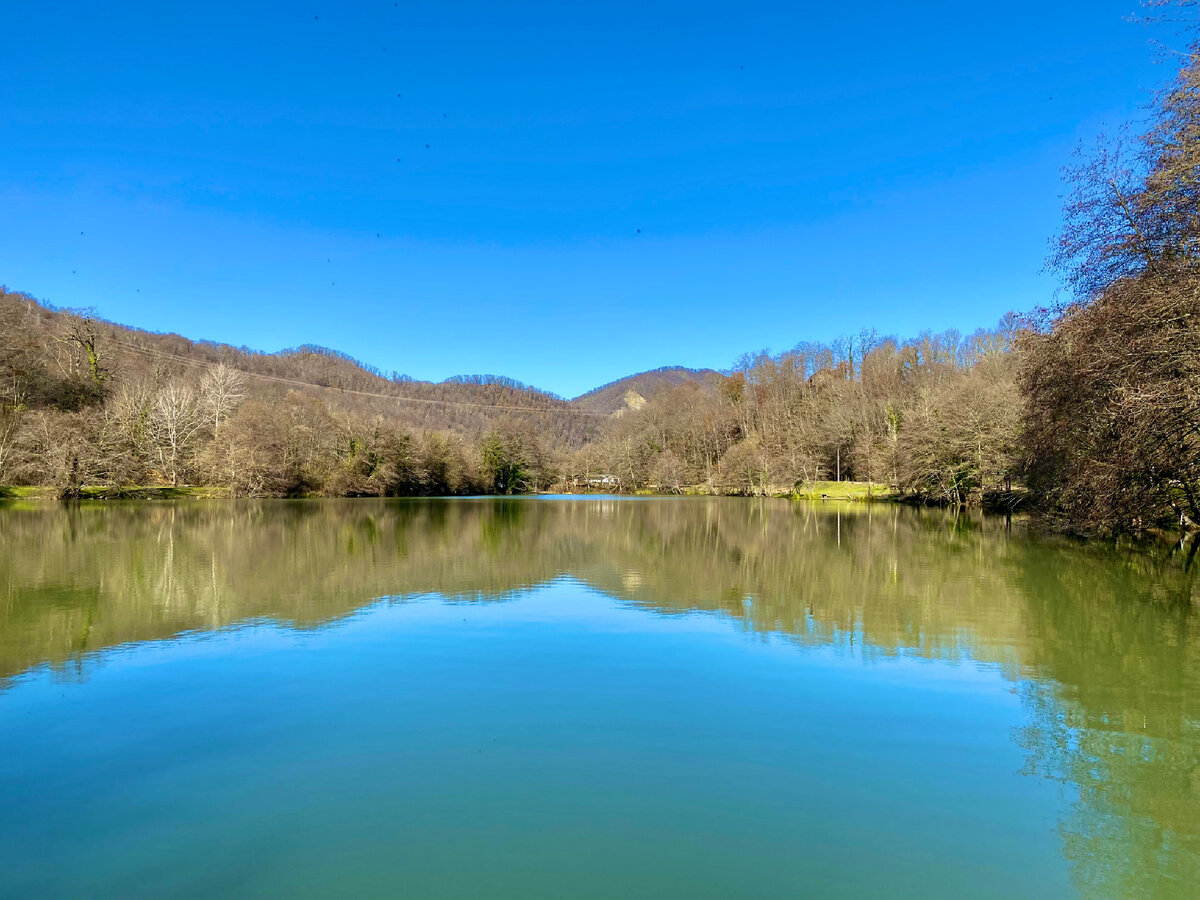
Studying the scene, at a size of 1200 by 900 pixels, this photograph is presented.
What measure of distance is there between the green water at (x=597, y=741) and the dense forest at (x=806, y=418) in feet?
13.4

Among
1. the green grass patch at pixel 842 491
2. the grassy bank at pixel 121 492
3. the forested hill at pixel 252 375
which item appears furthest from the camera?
the green grass patch at pixel 842 491

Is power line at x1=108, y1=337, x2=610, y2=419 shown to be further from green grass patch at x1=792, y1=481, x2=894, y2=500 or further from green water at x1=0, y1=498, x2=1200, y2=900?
green water at x1=0, y1=498, x2=1200, y2=900

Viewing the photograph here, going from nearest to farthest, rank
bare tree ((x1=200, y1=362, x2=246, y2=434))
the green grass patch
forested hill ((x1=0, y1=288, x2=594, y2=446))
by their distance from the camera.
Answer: forested hill ((x1=0, y1=288, x2=594, y2=446)) → the green grass patch → bare tree ((x1=200, y1=362, x2=246, y2=434))

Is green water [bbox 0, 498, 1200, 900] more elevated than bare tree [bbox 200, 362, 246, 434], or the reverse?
bare tree [bbox 200, 362, 246, 434]

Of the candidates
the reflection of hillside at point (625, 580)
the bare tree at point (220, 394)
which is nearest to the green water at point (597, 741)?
the reflection of hillside at point (625, 580)

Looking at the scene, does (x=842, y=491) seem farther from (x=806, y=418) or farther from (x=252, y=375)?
(x=252, y=375)

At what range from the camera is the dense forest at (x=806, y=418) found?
1234 cm

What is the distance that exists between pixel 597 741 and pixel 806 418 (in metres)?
67.4

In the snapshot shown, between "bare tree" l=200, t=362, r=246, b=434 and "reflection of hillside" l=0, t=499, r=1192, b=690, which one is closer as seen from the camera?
"reflection of hillside" l=0, t=499, r=1192, b=690

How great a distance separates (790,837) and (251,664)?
6693 mm

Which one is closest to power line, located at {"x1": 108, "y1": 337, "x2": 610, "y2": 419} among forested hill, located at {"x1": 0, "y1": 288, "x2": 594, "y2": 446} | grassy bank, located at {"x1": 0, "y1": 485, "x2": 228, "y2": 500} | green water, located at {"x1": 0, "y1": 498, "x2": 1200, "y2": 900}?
forested hill, located at {"x1": 0, "y1": 288, "x2": 594, "y2": 446}

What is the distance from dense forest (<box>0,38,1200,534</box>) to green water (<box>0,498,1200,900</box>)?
13.4 feet

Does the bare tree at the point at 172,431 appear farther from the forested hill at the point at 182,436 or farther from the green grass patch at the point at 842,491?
the green grass patch at the point at 842,491

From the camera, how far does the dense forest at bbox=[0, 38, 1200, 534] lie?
12.3 meters
